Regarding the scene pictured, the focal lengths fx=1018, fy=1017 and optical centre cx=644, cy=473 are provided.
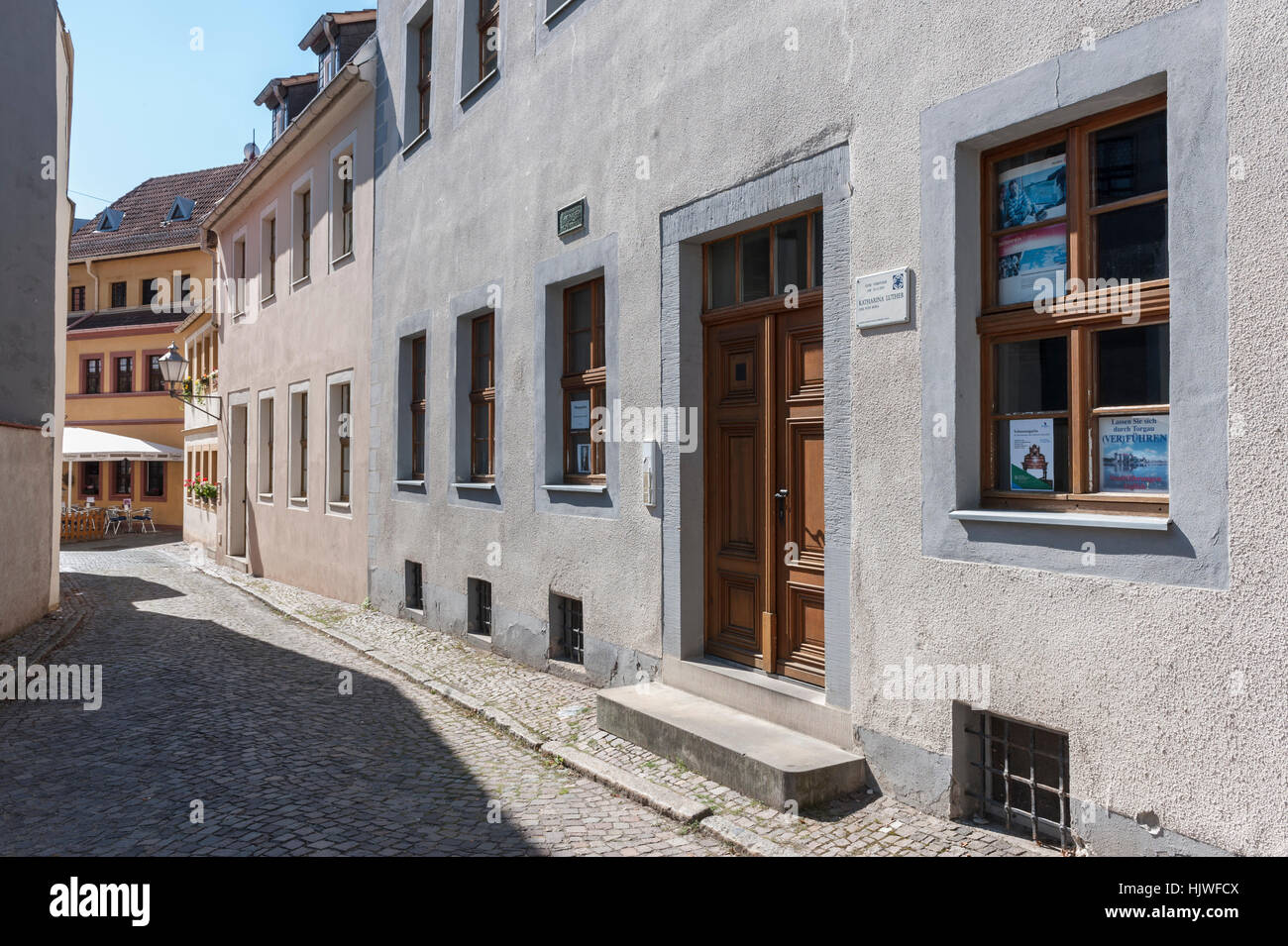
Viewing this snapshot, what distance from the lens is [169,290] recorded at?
121ft

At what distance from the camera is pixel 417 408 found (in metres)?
12.5

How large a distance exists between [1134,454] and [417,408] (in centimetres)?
957

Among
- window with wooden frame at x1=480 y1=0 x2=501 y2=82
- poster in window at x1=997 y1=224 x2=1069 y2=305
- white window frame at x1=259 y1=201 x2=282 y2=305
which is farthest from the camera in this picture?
white window frame at x1=259 y1=201 x2=282 y2=305

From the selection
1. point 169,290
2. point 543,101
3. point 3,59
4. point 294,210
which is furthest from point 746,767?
point 169,290

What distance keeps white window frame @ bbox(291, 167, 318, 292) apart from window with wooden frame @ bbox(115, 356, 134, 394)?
22266mm

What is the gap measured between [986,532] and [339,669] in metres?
7.08

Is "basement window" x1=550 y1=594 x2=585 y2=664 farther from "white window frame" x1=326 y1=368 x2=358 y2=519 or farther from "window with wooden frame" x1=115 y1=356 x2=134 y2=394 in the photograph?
"window with wooden frame" x1=115 y1=356 x2=134 y2=394

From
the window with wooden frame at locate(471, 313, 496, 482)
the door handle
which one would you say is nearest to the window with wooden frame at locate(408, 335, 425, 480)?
the window with wooden frame at locate(471, 313, 496, 482)

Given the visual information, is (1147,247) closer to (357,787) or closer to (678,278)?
(678,278)

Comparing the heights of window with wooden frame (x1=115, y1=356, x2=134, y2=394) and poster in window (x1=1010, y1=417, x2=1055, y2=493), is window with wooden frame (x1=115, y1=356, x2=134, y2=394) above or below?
above

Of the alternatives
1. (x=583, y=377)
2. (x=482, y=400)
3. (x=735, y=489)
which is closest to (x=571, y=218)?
(x=583, y=377)

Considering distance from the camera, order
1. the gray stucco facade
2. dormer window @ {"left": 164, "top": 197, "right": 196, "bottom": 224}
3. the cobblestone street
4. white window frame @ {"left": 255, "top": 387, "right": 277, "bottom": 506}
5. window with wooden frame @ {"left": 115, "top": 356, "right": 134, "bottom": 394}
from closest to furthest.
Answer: the gray stucco facade → the cobblestone street → white window frame @ {"left": 255, "top": 387, "right": 277, "bottom": 506} → window with wooden frame @ {"left": 115, "top": 356, "right": 134, "bottom": 394} → dormer window @ {"left": 164, "top": 197, "right": 196, "bottom": 224}

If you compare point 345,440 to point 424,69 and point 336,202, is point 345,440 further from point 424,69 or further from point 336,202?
point 424,69

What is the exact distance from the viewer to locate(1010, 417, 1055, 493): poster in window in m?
4.71
